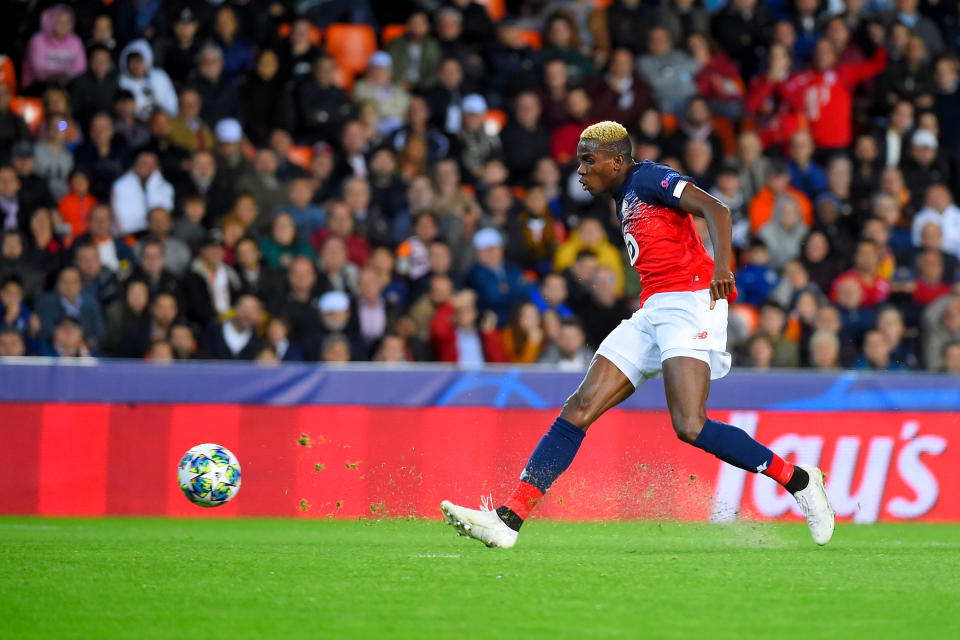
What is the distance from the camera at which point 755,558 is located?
291 inches

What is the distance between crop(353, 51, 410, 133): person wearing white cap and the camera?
50.3ft

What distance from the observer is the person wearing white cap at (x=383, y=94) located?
1534cm

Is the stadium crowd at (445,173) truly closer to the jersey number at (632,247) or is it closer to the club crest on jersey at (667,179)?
the jersey number at (632,247)

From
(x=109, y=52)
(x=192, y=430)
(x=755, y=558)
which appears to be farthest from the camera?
(x=109, y=52)

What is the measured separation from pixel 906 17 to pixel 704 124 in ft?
12.6

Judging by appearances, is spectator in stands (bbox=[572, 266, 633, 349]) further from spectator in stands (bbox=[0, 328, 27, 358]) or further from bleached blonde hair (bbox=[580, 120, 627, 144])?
bleached blonde hair (bbox=[580, 120, 627, 144])

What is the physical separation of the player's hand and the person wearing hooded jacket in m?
8.93

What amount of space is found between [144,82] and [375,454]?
19.2 feet

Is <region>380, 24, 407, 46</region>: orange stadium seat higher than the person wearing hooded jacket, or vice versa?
<region>380, 24, 407, 46</region>: orange stadium seat

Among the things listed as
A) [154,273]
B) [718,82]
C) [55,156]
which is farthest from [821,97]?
[55,156]

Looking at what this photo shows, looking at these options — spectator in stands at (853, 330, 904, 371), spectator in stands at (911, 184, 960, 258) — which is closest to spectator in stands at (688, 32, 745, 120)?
spectator in stands at (911, 184, 960, 258)

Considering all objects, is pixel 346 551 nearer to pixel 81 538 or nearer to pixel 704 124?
pixel 81 538

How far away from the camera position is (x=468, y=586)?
605 centimetres

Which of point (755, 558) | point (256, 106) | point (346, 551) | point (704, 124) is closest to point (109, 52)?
point (256, 106)
